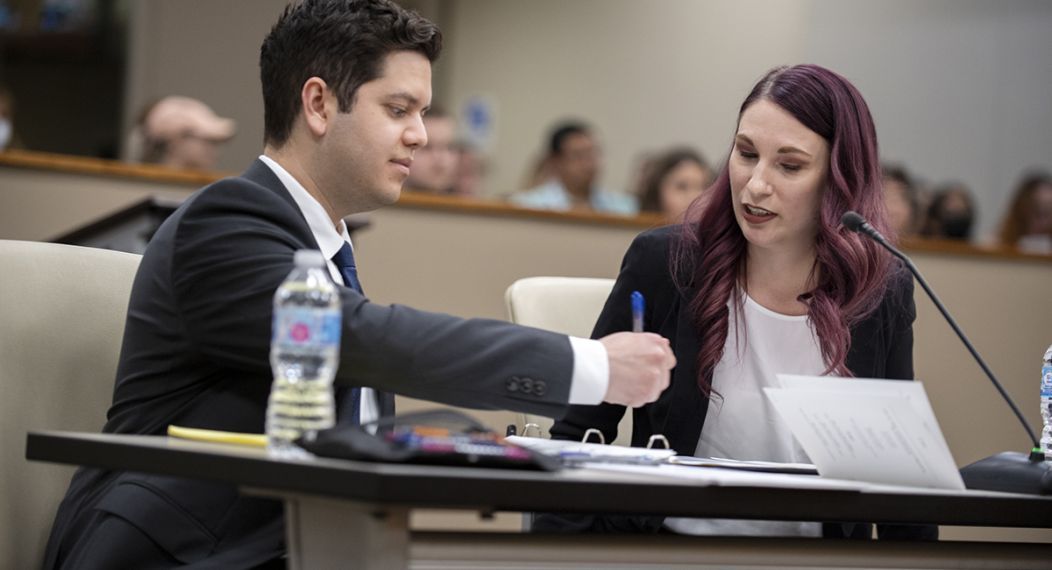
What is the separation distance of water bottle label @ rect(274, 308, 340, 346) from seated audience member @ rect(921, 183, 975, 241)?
5.14 metres

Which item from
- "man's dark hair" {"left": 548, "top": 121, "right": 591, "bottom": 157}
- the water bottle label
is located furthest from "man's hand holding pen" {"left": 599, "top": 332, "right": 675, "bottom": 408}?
"man's dark hair" {"left": 548, "top": 121, "right": 591, "bottom": 157}

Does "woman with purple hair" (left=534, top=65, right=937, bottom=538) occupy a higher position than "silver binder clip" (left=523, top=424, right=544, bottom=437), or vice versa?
"woman with purple hair" (left=534, top=65, right=937, bottom=538)

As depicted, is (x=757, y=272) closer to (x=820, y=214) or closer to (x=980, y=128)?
(x=820, y=214)

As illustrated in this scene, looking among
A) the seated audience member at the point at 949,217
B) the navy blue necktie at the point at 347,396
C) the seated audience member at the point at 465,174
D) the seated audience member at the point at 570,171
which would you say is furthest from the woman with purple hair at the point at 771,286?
the seated audience member at the point at 949,217

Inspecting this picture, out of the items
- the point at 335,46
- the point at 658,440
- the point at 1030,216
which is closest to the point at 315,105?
the point at 335,46

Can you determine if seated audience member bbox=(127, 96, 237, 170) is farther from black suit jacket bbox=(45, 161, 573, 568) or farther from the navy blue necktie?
black suit jacket bbox=(45, 161, 573, 568)

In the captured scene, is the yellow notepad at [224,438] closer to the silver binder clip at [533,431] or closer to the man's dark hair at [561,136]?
the silver binder clip at [533,431]

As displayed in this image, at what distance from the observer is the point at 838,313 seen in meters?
2.17

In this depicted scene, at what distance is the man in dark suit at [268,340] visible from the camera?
1.49m

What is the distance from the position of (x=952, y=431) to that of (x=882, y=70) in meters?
4.11

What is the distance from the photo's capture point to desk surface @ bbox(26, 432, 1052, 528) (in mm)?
1101

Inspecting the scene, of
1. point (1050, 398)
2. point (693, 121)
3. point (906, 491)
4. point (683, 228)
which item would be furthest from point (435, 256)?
point (693, 121)

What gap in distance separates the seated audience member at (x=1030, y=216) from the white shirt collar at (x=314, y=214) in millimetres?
5408

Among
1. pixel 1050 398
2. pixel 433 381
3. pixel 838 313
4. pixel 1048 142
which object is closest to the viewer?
pixel 433 381
